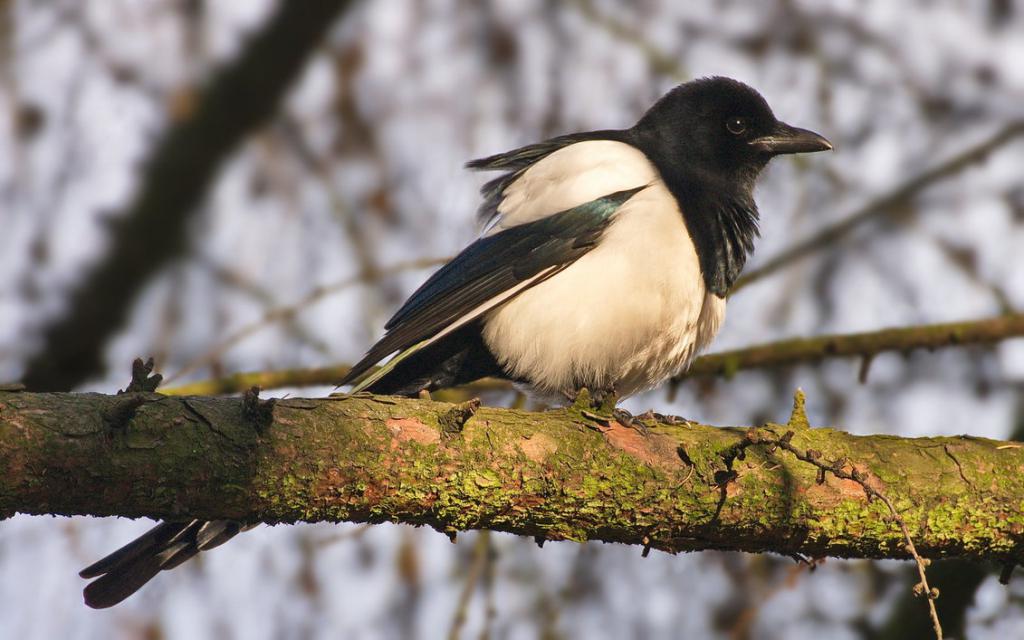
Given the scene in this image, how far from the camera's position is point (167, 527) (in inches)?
123

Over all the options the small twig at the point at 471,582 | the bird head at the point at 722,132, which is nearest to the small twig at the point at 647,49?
the bird head at the point at 722,132

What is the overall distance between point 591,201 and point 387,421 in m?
1.70

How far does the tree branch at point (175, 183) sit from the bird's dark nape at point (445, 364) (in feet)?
4.93

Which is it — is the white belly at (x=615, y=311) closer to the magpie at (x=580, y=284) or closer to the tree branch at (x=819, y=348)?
the magpie at (x=580, y=284)

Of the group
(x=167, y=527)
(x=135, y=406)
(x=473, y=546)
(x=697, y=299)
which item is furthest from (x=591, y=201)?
(x=135, y=406)

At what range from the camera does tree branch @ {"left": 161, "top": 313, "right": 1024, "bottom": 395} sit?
449 cm

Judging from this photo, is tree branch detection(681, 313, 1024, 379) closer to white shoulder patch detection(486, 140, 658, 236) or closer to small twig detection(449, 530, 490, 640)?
white shoulder patch detection(486, 140, 658, 236)

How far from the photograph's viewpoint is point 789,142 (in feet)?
15.9

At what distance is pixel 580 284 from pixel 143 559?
173 cm

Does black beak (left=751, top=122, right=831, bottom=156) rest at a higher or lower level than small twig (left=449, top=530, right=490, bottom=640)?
higher

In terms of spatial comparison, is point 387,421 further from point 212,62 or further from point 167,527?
point 212,62

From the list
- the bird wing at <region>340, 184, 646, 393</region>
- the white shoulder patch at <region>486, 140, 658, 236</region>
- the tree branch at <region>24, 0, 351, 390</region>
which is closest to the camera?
the bird wing at <region>340, 184, 646, 393</region>

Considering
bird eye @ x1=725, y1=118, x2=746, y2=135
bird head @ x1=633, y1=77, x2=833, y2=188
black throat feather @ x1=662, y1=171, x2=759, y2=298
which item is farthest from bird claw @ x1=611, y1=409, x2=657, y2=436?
bird eye @ x1=725, y1=118, x2=746, y2=135

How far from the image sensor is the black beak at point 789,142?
479 cm
